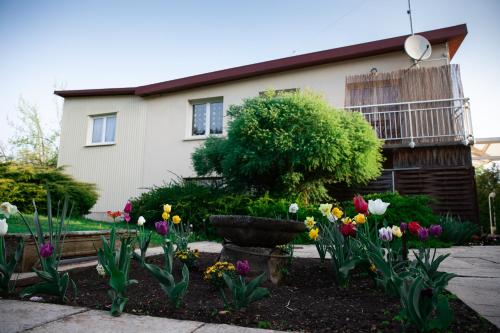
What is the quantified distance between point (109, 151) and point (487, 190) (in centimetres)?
1470

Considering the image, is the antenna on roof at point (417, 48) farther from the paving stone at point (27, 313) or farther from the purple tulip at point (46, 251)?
the paving stone at point (27, 313)

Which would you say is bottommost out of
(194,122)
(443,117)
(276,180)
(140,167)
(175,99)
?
(276,180)

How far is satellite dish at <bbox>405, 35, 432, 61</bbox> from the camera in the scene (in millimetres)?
7906

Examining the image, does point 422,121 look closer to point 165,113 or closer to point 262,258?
point 262,258

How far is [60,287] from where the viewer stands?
5.78 ft

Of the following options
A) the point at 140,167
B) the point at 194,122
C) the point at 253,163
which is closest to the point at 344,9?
the point at 194,122

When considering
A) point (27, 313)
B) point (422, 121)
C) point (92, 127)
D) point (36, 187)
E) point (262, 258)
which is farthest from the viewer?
point (92, 127)

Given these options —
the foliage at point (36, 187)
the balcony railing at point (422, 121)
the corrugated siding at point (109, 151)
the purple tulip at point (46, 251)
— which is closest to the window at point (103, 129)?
the corrugated siding at point (109, 151)

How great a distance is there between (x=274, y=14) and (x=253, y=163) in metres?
3.48

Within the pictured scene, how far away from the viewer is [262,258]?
2451 millimetres

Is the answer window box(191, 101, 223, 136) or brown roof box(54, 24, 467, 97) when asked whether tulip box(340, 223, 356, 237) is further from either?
window box(191, 101, 223, 136)

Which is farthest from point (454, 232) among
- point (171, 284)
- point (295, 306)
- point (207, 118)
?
point (207, 118)

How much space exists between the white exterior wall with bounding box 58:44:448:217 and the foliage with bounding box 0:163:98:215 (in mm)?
1503

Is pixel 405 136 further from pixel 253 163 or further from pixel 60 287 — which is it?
pixel 60 287
